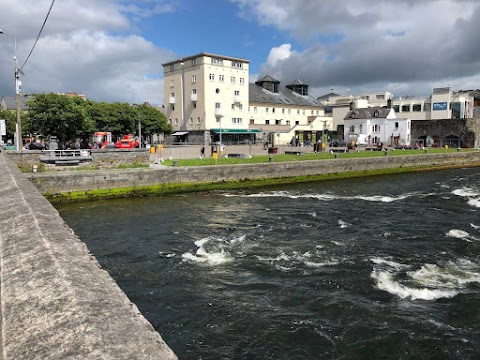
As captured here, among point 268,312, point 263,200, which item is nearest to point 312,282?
point 268,312

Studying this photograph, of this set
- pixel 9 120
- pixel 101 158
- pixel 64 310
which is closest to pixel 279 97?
pixel 9 120

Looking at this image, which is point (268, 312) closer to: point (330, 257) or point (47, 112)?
point (330, 257)

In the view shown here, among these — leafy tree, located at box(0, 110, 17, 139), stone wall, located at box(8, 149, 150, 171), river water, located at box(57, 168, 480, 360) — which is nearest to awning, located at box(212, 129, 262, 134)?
stone wall, located at box(8, 149, 150, 171)

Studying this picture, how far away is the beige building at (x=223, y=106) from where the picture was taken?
212 feet

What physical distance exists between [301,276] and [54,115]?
110 ft

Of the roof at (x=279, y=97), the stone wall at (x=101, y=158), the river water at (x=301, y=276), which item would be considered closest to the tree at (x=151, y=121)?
the roof at (x=279, y=97)

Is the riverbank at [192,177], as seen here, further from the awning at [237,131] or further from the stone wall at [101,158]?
the awning at [237,131]

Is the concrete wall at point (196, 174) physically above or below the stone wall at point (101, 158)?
below

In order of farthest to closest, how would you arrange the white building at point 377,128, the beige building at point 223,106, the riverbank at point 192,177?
the white building at point 377,128
the beige building at point 223,106
the riverbank at point 192,177

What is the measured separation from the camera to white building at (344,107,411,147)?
6844 centimetres

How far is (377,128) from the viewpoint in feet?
234

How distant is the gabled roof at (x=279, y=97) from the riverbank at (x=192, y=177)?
3692 centimetres

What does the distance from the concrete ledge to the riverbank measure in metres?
21.1

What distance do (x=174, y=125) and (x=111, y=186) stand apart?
153 ft
